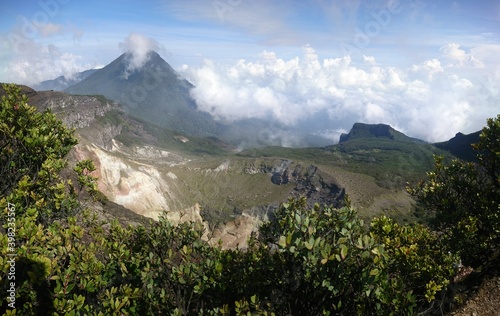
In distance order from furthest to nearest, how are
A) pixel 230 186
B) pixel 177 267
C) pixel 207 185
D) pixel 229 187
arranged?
pixel 230 186 < pixel 229 187 < pixel 207 185 < pixel 177 267

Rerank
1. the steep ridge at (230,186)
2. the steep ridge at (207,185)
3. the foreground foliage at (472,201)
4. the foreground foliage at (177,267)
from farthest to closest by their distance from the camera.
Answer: the steep ridge at (230,186) → the steep ridge at (207,185) → the foreground foliage at (472,201) → the foreground foliage at (177,267)

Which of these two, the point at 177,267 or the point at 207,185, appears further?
the point at 207,185

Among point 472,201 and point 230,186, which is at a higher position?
point 472,201

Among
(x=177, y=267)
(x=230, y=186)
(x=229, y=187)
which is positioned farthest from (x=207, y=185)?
(x=177, y=267)

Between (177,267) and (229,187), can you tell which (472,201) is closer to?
(177,267)

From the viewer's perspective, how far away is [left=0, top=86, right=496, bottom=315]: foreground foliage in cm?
721

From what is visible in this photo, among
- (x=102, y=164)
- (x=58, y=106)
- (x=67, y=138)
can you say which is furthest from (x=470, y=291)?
(x=58, y=106)

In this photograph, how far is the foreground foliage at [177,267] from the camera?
7215 mm

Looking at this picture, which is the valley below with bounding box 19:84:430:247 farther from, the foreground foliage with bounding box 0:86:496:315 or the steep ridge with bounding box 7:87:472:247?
the foreground foliage with bounding box 0:86:496:315

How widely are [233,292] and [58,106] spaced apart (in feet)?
668

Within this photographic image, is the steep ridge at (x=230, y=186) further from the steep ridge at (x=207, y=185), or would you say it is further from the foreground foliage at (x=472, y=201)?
the foreground foliage at (x=472, y=201)

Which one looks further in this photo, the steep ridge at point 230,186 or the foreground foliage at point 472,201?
the steep ridge at point 230,186

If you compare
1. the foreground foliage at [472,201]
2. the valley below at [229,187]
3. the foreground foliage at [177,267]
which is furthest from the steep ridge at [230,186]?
the foreground foliage at [177,267]

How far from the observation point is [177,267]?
8.98m
